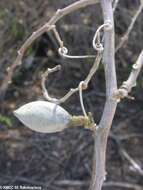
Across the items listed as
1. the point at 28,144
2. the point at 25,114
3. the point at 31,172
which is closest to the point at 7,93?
the point at 28,144

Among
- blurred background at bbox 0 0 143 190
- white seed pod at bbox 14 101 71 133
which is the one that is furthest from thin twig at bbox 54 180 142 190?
white seed pod at bbox 14 101 71 133

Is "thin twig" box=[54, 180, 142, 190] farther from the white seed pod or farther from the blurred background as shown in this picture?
the white seed pod

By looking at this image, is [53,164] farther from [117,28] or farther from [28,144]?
[117,28]

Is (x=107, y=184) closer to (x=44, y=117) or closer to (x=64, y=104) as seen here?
(x=64, y=104)

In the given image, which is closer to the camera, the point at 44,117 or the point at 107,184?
the point at 44,117

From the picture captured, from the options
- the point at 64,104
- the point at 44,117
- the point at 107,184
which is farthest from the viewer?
the point at 64,104

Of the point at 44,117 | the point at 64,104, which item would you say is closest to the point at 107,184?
the point at 64,104

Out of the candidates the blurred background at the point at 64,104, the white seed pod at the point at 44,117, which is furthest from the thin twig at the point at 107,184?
the white seed pod at the point at 44,117
